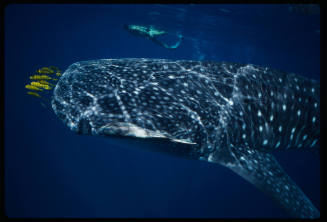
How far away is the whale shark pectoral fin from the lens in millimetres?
3468

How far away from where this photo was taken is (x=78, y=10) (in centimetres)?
2227

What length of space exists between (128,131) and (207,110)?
152 centimetres

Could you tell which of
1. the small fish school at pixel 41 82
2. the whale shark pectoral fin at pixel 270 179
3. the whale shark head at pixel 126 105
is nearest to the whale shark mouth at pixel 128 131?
the whale shark head at pixel 126 105

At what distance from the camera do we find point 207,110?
148 inches

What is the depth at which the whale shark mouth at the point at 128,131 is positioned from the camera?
3.09 metres

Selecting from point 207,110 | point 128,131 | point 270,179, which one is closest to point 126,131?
point 128,131

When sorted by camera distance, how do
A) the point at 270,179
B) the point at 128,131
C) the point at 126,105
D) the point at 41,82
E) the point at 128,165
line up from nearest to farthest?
the point at 128,131, the point at 126,105, the point at 270,179, the point at 41,82, the point at 128,165

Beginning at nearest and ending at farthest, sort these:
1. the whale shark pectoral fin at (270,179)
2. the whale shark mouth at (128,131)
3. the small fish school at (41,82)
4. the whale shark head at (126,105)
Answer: the whale shark mouth at (128,131) → the whale shark head at (126,105) → the whale shark pectoral fin at (270,179) → the small fish school at (41,82)

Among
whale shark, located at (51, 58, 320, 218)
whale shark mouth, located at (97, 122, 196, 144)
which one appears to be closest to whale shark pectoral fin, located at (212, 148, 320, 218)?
whale shark, located at (51, 58, 320, 218)

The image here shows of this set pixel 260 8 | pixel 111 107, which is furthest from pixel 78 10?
pixel 111 107

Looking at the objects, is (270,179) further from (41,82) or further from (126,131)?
(41,82)

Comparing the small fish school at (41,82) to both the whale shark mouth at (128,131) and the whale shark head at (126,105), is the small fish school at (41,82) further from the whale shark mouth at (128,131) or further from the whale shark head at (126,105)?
the whale shark mouth at (128,131)

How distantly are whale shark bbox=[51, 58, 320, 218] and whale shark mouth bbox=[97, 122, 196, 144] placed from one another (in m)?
0.02

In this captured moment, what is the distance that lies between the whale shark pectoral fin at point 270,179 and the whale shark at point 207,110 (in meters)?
0.02
